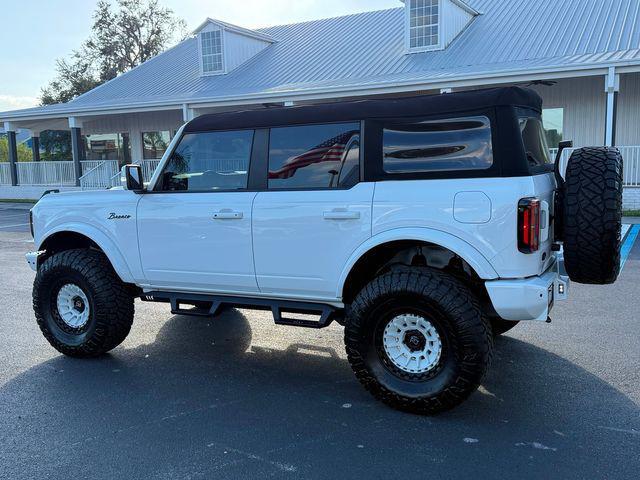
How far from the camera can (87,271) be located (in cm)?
504

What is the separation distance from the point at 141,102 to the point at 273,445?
19.6 metres

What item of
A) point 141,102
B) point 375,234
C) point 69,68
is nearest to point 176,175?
point 375,234

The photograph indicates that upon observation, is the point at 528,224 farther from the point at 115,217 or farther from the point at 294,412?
the point at 115,217

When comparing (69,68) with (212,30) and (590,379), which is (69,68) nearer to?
(212,30)

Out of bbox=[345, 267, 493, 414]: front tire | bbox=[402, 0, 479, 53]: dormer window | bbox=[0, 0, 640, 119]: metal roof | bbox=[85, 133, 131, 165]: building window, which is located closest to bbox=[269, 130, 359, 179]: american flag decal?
bbox=[345, 267, 493, 414]: front tire

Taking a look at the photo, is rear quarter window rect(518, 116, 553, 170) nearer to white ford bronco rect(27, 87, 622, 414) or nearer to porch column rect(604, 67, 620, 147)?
white ford bronco rect(27, 87, 622, 414)

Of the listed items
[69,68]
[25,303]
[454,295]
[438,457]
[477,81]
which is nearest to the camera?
[438,457]

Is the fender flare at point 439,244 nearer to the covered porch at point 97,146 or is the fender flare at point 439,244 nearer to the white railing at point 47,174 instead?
the covered porch at point 97,146

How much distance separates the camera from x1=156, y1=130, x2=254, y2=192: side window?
4.63 meters

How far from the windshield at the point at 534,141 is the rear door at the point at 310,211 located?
3.62 ft

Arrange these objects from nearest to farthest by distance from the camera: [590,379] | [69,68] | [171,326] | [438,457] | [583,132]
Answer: [438,457], [590,379], [171,326], [583,132], [69,68]

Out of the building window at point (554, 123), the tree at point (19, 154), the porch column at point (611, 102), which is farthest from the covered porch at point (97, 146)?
the porch column at point (611, 102)

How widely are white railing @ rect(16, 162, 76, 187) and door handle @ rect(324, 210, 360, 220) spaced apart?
2206cm

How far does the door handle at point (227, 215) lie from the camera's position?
4.45m
